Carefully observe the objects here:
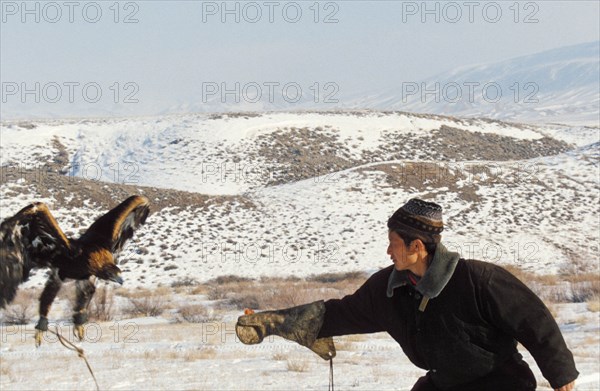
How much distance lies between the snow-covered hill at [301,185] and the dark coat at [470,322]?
68.5 feet

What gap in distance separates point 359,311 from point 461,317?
2.28ft

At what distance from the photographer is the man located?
12.3 ft

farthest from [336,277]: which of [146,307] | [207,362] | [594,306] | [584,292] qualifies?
[207,362]

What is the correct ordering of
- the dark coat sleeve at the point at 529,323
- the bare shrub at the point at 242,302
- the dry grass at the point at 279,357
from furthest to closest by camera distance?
the bare shrub at the point at 242,302
the dry grass at the point at 279,357
the dark coat sleeve at the point at 529,323

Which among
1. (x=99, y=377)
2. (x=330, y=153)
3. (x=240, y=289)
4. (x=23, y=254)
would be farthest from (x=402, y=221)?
(x=330, y=153)

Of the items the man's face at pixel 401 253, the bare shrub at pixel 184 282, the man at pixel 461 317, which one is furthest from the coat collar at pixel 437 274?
the bare shrub at pixel 184 282

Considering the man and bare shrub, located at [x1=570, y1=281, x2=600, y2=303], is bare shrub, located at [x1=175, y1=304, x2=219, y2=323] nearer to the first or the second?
bare shrub, located at [x1=570, y1=281, x2=600, y2=303]

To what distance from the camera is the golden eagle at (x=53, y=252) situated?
10.2 feet

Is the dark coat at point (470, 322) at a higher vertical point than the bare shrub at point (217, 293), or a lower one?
higher

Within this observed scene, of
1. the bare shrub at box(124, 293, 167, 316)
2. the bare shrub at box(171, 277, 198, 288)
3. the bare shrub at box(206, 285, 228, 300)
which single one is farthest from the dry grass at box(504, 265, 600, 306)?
the bare shrub at box(171, 277, 198, 288)

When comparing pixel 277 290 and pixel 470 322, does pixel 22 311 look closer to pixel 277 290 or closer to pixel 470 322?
pixel 277 290

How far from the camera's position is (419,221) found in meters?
3.88

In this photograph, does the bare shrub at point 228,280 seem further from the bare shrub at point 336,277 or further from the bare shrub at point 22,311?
the bare shrub at point 22,311

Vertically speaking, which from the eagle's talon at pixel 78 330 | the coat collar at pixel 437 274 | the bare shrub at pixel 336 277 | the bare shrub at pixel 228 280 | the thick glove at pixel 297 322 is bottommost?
the bare shrub at pixel 336 277
